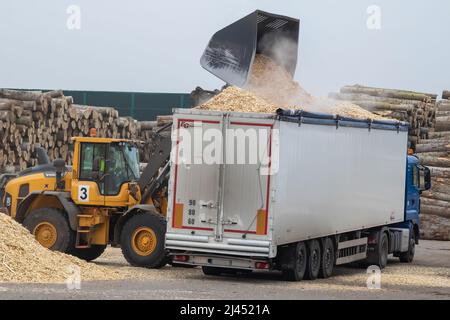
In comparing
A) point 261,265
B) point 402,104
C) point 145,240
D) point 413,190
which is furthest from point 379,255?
point 402,104

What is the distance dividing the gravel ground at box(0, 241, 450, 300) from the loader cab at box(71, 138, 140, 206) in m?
1.46

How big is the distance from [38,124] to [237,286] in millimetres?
16408

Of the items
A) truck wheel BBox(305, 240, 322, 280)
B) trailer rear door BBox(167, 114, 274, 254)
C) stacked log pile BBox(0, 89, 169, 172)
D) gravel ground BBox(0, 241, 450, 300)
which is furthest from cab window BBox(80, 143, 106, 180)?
stacked log pile BBox(0, 89, 169, 172)

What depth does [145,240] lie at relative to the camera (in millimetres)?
23734

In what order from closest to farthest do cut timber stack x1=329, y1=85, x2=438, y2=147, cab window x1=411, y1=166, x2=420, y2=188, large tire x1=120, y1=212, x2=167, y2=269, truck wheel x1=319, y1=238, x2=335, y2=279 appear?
truck wheel x1=319, y1=238, x2=335, y2=279
large tire x1=120, y1=212, x2=167, y2=269
cab window x1=411, y1=166, x2=420, y2=188
cut timber stack x1=329, y1=85, x2=438, y2=147

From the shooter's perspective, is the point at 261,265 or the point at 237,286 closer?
the point at 237,286

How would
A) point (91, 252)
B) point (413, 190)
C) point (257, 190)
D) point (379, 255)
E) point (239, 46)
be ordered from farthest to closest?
1. point (413, 190)
2. point (379, 255)
3. point (91, 252)
4. point (239, 46)
5. point (257, 190)

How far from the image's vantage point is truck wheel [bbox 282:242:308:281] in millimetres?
21359

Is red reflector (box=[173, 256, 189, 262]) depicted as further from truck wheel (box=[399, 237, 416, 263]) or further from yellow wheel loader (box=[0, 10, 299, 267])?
truck wheel (box=[399, 237, 416, 263])

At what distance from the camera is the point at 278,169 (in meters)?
20.2

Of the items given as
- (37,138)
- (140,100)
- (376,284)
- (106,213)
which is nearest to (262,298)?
(376,284)

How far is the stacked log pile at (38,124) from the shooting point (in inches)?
1341

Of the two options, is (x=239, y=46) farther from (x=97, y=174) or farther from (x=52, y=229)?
(x=52, y=229)

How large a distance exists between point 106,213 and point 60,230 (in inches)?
40.6
